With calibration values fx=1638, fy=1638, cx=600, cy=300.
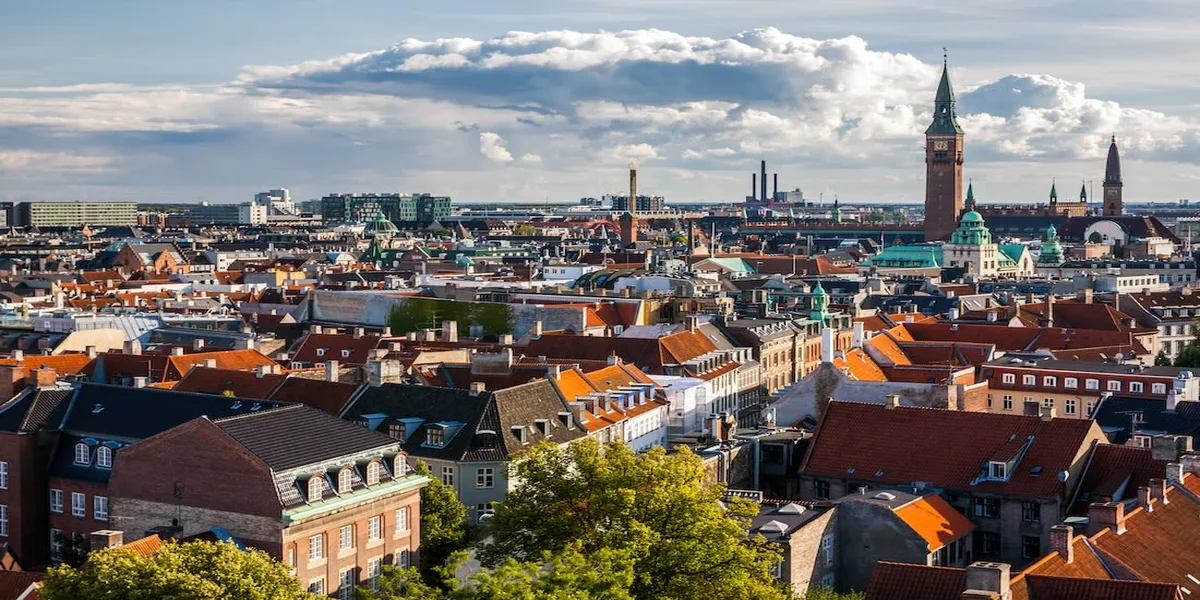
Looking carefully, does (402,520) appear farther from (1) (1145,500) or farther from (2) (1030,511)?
(1) (1145,500)

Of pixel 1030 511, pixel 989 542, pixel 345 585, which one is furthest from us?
pixel 989 542

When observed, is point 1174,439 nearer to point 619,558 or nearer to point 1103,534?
point 1103,534

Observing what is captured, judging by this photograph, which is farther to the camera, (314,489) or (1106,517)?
(314,489)

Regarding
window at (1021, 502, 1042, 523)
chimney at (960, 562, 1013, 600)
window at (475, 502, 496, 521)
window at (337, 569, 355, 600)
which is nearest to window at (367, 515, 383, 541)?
window at (337, 569, 355, 600)

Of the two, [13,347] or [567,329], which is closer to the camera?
[13,347]

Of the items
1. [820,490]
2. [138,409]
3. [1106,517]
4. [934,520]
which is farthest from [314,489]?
[1106,517]

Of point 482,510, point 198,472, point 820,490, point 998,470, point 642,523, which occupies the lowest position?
point 482,510

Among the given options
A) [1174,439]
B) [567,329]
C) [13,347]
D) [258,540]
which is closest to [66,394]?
[258,540]
